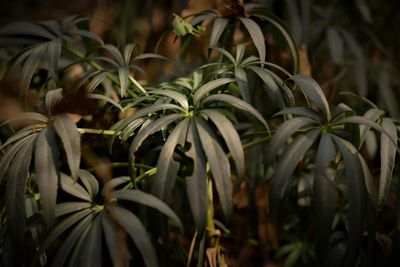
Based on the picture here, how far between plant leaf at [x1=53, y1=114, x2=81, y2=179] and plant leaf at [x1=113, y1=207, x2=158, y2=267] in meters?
0.07

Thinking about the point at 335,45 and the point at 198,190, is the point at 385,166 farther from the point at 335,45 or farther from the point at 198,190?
the point at 335,45

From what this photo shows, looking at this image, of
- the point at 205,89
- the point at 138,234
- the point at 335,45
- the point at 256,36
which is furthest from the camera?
the point at 335,45

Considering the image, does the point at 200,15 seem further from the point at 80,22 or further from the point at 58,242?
the point at 58,242

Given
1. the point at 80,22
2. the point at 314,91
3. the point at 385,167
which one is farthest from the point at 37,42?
the point at 385,167

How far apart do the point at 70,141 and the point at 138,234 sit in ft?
0.47

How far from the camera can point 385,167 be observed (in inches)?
23.5

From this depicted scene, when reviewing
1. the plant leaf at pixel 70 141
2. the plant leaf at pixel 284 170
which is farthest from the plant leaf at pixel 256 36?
the plant leaf at pixel 70 141

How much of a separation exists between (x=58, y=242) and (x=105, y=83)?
503mm

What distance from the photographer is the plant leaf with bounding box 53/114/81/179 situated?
535mm

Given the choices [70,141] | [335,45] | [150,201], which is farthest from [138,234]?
[335,45]

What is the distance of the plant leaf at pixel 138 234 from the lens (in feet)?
1.62

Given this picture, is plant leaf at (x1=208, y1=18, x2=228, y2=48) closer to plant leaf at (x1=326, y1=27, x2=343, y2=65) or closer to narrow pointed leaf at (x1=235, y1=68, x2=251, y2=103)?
narrow pointed leaf at (x1=235, y1=68, x2=251, y2=103)

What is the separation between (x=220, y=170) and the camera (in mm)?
523

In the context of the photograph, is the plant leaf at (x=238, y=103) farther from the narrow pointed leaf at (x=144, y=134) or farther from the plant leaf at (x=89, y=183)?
the plant leaf at (x=89, y=183)
